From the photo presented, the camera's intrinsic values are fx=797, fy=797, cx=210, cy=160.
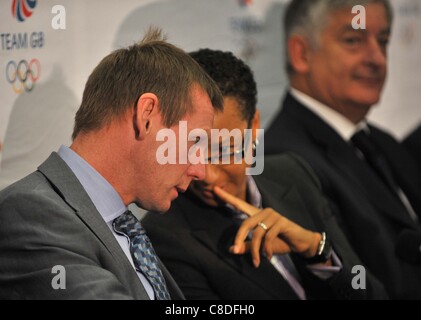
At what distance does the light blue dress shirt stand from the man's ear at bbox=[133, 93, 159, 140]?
0.46 ft

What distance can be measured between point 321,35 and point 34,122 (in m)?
1.23

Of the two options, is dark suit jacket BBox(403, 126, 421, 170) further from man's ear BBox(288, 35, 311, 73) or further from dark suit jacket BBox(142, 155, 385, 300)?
dark suit jacket BBox(142, 155, 385, 300)

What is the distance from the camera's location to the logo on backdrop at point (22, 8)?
231 centimetres

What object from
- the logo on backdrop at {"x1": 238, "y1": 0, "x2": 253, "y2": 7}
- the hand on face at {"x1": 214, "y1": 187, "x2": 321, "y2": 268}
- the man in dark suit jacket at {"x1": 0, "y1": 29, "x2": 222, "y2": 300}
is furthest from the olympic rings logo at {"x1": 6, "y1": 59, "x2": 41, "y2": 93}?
the logo on backdrop at {"x1": 238, "y1": 0, "x2": 253, "y2": 7}

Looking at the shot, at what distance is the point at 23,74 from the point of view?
233 centimetres

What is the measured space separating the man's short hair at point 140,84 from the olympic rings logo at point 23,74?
1.34 feet

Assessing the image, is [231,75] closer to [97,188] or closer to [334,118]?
[97,188]

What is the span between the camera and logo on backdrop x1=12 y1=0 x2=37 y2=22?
2.31 metres

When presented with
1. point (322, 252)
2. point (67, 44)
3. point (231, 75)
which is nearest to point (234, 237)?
point (322, 252)

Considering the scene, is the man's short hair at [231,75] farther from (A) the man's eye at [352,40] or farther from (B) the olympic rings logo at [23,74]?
(A) the man's eye at [352,40]

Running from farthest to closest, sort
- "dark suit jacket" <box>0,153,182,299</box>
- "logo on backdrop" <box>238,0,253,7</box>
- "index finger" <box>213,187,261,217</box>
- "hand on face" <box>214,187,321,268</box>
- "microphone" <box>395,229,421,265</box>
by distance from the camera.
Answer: "microphone" <box>395,229,421,265</box> → "logo on backdrop" <box>238,0,253,7</box> → "index finger" <box>213,187,261,217</box> → "hand on face" <box>214,187,321,268</box> → "dark suit jacket" <box>0,153,182,299</box>

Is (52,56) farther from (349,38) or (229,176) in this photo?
(349,38)

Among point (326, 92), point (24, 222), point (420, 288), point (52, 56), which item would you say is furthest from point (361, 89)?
point (24, 222)

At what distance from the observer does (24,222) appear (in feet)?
5.66
